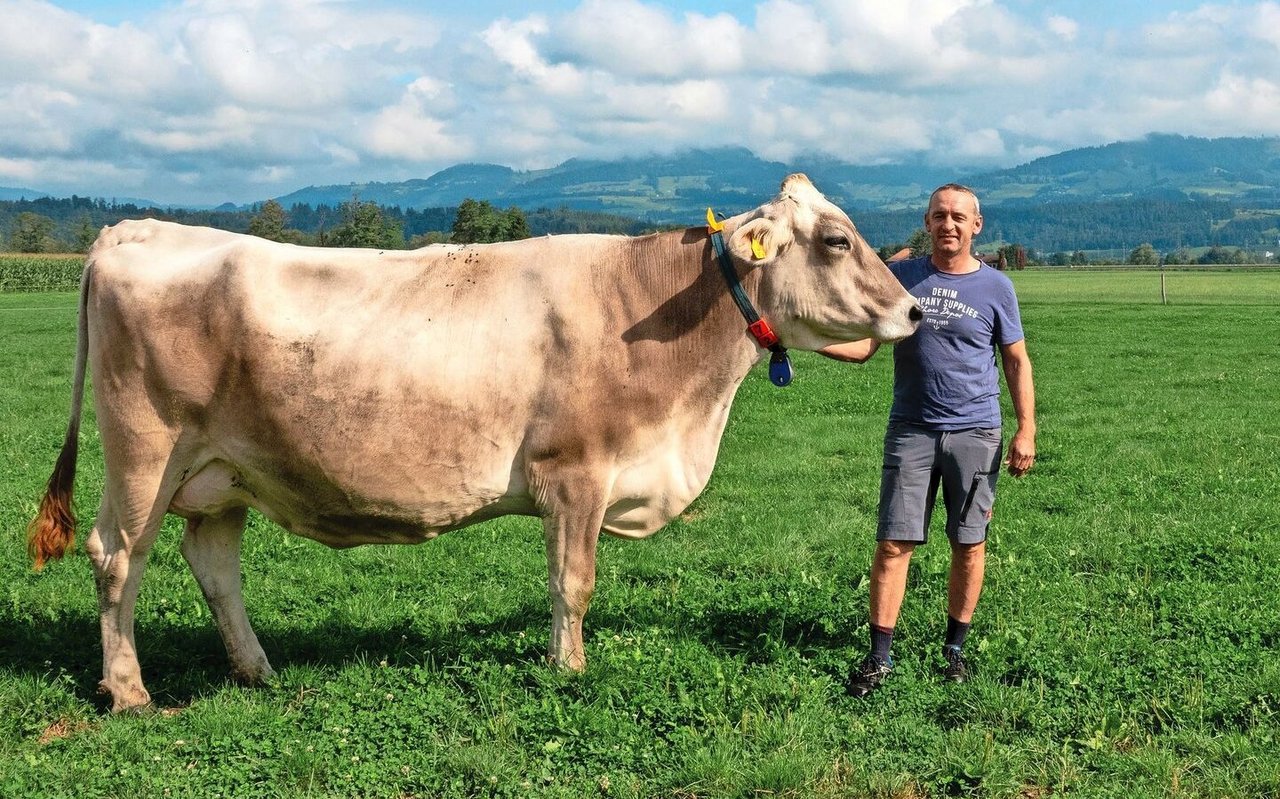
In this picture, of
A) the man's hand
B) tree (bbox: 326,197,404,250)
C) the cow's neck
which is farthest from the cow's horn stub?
tree (bbox: 326,197,404,250)

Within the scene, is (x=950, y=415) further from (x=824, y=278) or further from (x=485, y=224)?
(x=485, y=224)

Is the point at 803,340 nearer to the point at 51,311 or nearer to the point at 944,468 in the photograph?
the point at 944,468

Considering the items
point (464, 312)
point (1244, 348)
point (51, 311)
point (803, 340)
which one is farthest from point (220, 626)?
point (51, 311)

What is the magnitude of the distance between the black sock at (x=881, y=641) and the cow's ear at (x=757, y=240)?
227 cm

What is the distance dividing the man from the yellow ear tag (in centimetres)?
117

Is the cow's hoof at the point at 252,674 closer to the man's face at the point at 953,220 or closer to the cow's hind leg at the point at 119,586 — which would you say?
the cow's hind leg at the point at 119,586

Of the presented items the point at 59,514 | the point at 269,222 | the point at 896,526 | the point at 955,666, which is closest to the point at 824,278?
the point at 896,526

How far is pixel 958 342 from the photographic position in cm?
624

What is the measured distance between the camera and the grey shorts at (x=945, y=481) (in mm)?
6254

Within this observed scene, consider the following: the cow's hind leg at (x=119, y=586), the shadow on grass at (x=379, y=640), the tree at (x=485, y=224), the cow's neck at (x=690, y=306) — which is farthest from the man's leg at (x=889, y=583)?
the tree at (x=485, y=224)

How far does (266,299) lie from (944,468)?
12.9ft

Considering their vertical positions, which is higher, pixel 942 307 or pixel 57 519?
pixel 942 307

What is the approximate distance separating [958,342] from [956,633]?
5.75 ft

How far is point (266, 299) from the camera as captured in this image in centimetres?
586
